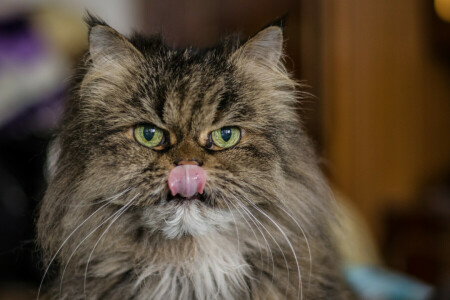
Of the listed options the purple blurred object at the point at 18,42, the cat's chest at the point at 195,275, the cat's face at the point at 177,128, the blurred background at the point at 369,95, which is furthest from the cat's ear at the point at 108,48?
the purple blurred object at the point at 18,42

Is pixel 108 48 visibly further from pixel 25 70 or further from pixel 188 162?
pixel 25 70

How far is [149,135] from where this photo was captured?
42.8 inches

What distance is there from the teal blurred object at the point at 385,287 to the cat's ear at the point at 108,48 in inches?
42.0

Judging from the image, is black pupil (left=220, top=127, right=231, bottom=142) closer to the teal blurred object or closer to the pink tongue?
the pink tongue

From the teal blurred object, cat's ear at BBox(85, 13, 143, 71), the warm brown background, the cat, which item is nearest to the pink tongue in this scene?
the cat

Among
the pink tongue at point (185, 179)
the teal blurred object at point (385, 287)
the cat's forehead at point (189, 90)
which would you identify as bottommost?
the teal blurred object at point (385, 287)

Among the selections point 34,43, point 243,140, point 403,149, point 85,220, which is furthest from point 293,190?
point 34,43

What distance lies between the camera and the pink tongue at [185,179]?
3.23 ft

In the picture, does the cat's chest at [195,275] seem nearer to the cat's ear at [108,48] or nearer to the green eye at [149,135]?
the green eye at [149,135]

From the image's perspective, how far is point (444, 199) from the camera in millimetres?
2707

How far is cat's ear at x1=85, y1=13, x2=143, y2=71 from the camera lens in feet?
3.65

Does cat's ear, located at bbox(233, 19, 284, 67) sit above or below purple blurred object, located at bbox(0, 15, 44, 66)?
below

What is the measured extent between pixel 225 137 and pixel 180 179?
0.17 meters

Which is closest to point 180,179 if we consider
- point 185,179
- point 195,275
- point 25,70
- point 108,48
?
point 185,179
